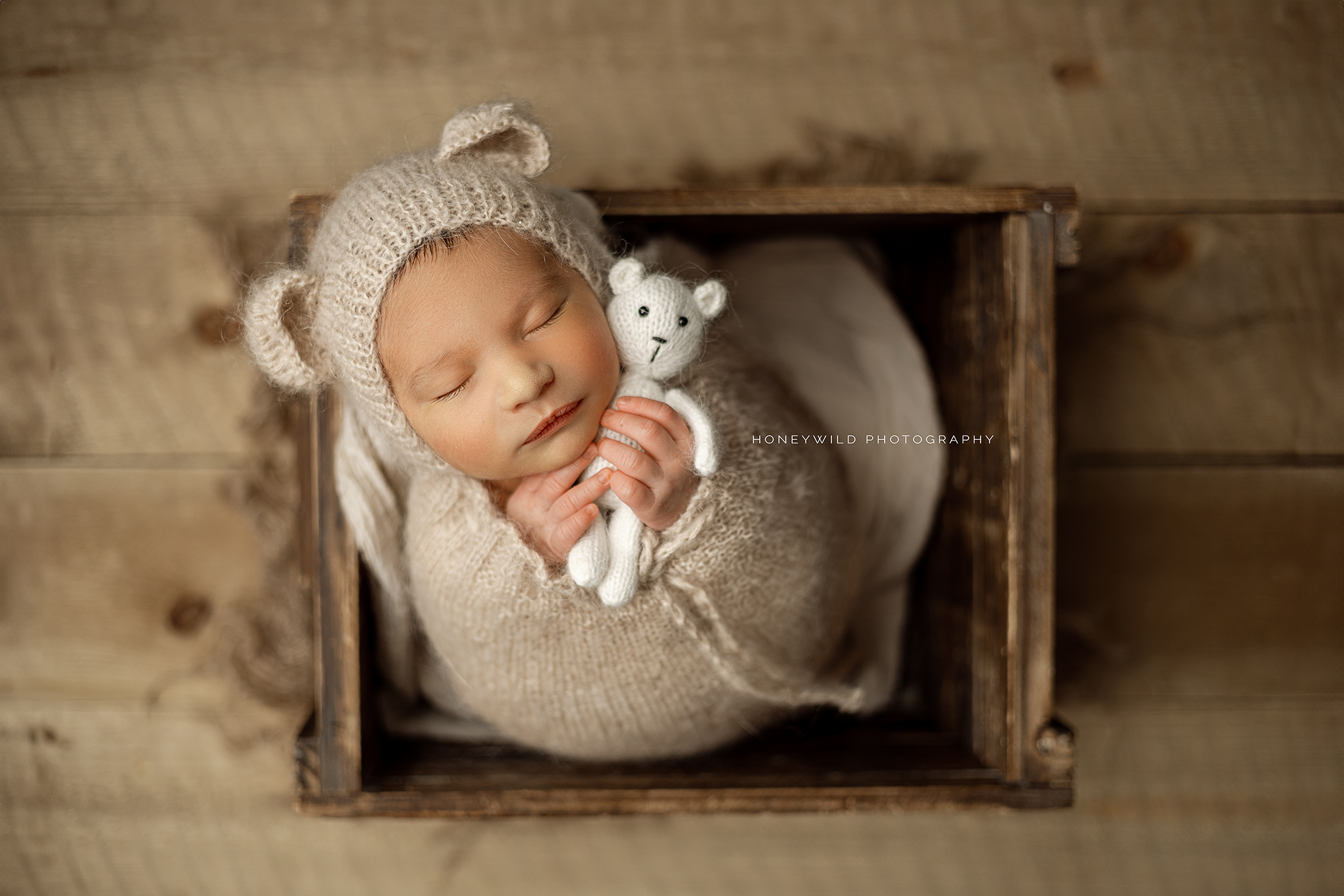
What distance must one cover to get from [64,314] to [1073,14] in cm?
131

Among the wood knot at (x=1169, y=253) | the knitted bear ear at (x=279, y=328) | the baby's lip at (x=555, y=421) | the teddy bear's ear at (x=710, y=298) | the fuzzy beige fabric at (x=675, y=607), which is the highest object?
the wood knot at (x=1169, y=253)

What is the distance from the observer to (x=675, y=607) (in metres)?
0.71

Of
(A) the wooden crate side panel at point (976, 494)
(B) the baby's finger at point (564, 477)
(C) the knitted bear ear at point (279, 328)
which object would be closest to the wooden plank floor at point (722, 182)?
(A) the wooden crate side panel at point (976, 494)

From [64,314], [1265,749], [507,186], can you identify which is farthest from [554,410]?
[1265,749]

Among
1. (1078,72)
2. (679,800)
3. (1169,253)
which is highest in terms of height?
(1078,72)

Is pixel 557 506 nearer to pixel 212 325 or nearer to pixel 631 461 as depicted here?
pixel 631 461

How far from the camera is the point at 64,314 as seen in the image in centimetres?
106

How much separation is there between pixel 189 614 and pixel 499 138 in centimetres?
76

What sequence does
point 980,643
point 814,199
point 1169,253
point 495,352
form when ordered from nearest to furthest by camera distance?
point 495,352 → point 814,199 → point 980,643 → point 1169,253

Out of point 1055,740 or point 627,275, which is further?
point 1055,740

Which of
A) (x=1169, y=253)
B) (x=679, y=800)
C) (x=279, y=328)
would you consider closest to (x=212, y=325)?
(x=279, y=328)

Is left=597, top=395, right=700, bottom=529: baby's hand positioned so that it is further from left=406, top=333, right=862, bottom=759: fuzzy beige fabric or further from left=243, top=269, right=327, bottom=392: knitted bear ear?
left=243, top=269, right=327, bottom=392: knitted bear ear

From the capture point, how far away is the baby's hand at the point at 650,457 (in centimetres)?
66

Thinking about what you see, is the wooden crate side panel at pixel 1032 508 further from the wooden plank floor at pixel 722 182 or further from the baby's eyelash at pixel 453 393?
the baby's eyelash at pixel 453 393
